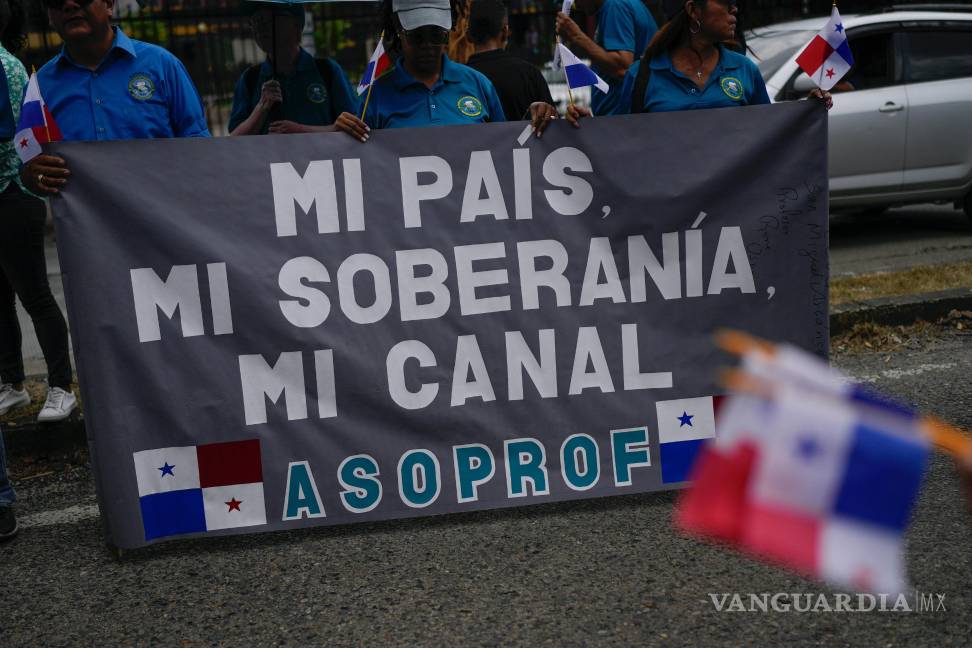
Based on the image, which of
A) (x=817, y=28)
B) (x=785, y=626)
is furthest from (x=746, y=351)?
(x=817, y=28)

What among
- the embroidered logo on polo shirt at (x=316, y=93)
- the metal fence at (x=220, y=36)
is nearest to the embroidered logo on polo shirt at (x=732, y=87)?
the embroidered logo on polo shirt at (x=316, y=93)

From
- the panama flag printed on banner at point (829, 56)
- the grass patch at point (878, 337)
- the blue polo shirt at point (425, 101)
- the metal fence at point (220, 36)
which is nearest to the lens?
the blue polo shirt at point (425, 101)

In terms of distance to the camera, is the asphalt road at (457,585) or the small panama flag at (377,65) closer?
the asphalt road at (457,585)

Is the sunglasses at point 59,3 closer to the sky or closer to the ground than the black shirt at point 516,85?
closer to the sky

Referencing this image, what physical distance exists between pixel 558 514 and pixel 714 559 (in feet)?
2.03

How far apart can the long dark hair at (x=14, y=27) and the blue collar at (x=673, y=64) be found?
2.49m

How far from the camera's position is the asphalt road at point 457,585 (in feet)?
9.14

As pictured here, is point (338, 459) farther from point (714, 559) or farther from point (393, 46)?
point (393, 46)

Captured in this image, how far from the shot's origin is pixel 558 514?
362 centimetres

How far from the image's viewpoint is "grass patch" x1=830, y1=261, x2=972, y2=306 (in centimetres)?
600

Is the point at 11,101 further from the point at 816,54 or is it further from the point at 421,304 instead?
the point at 816,54

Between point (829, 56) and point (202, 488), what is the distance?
2.63 meters

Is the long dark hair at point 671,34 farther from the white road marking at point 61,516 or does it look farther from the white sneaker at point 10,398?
the white sneaker at point 10,398

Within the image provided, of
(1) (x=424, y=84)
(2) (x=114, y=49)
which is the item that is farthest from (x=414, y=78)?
(2) (x=114, y=49)
